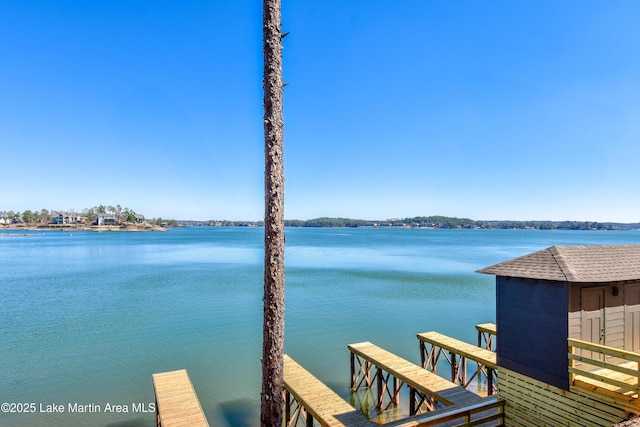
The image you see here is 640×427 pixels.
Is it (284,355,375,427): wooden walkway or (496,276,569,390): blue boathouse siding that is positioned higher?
(496,276,569,390): blue boathouse siding

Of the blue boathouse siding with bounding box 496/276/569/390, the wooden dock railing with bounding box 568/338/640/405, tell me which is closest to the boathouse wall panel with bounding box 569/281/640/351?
the blue boathouse siding with bounding box 496/276/569/390

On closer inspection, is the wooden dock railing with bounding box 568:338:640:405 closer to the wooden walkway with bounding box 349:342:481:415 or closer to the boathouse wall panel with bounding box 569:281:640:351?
the boathouse wall panel with bounding box 569:281:640:351

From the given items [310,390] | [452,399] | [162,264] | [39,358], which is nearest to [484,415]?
[452,399]

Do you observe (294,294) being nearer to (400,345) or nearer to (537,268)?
(400,345)

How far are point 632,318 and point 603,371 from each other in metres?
1.51

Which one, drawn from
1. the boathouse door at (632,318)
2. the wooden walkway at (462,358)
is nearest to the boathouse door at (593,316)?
the boathouse door at (632,318)

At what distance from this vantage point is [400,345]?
731 inches

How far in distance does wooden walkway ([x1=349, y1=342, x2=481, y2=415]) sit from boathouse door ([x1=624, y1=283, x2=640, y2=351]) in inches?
147

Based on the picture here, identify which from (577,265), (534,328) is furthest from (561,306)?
(577,265)

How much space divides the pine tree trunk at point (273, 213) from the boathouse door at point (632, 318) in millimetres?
7602

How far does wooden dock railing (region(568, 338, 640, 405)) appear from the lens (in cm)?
621

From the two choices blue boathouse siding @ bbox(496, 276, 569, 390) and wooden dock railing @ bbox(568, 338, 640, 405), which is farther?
blue boathouse siding @ bbox(496, 276, 569, 390)

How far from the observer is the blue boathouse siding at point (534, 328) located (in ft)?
23.8

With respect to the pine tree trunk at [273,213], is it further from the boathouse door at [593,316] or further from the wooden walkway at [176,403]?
the boathouse door at [593,316]
